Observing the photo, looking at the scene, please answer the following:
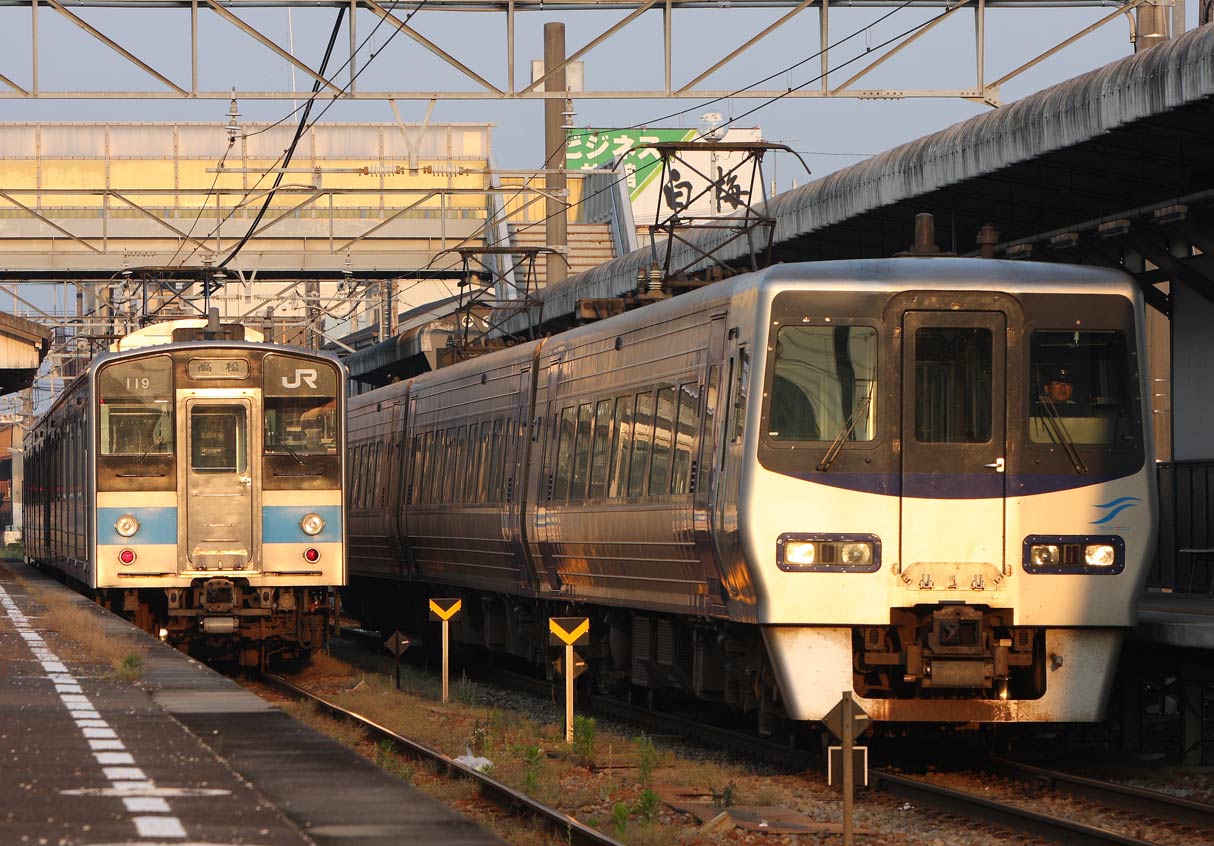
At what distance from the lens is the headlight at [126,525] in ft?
59.8

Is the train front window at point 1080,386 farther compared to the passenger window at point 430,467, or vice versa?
the passenger window at point 430,467

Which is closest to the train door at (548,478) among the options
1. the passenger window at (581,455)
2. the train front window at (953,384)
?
the passenger window at (581,455)

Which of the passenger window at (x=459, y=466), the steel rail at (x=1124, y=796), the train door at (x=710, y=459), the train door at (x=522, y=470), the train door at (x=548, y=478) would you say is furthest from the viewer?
the passenger window at (x=459, y=466)

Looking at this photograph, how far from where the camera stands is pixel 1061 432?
11727 mm

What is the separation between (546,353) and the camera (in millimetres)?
16969

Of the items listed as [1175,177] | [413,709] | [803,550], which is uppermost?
[1175,177]

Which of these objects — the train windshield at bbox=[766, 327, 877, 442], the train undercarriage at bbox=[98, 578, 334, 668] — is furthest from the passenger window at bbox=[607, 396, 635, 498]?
the train undercarriage at bbox=[98, 578, 334, 668]

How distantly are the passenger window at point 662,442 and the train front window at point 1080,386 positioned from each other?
2.56 metres

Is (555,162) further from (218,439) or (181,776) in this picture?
(181,776)

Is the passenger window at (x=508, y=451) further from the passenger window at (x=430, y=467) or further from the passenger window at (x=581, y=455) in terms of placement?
the passenger window at (x=430, y=467)

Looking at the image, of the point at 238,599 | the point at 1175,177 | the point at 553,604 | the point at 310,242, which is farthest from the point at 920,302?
the point at 310,242

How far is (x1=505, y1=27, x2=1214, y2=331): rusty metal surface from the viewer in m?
13.4

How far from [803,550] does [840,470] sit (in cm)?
49

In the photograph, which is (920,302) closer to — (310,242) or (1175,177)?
(1175,177)
